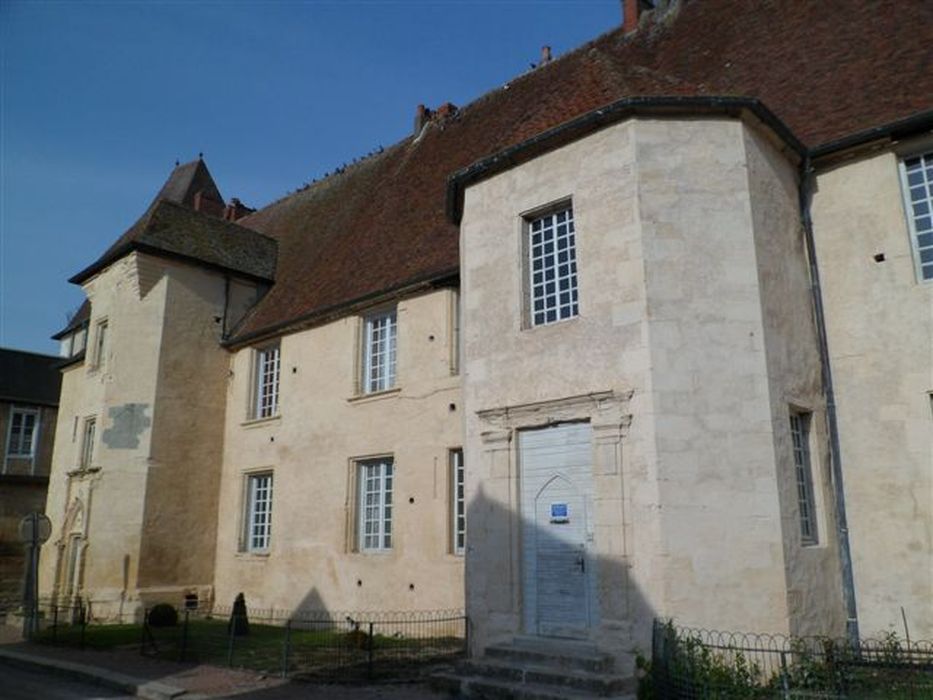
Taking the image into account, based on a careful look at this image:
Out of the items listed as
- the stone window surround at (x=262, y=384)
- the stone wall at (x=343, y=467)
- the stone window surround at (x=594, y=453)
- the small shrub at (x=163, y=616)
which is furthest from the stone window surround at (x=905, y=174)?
the small shrub at (x=163, y=616)

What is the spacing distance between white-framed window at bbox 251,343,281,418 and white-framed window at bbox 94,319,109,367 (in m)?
3.66

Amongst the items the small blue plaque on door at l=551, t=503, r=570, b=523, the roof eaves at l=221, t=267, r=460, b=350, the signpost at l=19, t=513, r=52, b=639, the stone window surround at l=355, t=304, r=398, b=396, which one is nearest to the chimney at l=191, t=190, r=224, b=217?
the roof eaves at l=221, t=267, r=460, b=350

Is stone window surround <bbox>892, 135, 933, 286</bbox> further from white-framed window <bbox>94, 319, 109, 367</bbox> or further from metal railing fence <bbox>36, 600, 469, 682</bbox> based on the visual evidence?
white-framed window <bbox>94, 319, 109, 367</bbox>

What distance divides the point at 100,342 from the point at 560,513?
1363 cm

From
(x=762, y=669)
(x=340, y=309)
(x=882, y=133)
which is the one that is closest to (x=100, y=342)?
(x=340, y=309)

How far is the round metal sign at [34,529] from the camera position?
14.8 meters

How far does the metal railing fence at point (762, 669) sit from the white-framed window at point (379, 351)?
8.08m

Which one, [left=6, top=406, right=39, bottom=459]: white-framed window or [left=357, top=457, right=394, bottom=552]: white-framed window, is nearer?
[left=357, top=457, right=394, bottom=552]: white-framed window

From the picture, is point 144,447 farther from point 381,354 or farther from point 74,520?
point 381,354

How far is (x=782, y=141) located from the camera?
32.9 ft

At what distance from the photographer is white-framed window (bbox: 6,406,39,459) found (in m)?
26.3

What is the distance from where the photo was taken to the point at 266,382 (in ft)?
58.1

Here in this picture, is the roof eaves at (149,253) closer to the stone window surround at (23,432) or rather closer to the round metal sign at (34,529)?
the round metal sign at (34,529)

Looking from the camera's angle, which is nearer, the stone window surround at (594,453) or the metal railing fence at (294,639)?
the stone window surround at (594,453)
